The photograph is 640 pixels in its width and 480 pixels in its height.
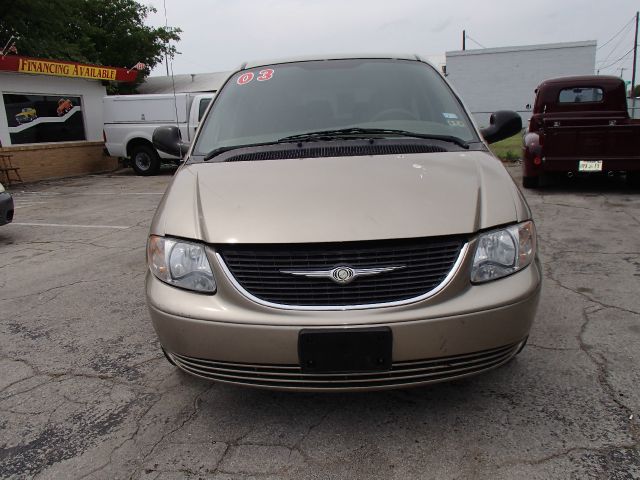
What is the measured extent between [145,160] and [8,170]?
3186 millimetres

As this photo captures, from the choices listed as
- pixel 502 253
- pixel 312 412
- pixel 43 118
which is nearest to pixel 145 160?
pixel 43 118

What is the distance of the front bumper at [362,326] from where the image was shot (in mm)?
1941

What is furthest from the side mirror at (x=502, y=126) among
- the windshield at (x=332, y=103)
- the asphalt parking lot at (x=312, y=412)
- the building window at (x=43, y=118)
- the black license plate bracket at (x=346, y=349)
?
the building window at (x=43, y=118)

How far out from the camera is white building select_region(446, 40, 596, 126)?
Result: 2622 centimetres

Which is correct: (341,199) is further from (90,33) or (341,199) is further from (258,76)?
(90,33)

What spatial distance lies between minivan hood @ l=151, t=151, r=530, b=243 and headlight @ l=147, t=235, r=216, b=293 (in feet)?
0.18

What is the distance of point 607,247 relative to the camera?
5098 millimetres

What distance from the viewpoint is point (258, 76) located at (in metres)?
3.39

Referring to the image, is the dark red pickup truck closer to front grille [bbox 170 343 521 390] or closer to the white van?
front grille [bbox 170 343 521 390]

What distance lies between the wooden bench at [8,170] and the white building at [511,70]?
70.3 feet

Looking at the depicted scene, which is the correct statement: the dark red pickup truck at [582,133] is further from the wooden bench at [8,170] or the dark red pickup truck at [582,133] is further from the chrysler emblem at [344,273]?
the wooden bench at [8,170]

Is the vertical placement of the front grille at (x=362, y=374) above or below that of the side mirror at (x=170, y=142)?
below

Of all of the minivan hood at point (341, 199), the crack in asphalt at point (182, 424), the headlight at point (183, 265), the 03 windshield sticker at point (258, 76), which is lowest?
the crack in asphalt at point (182, 424)

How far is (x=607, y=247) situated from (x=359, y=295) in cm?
412
